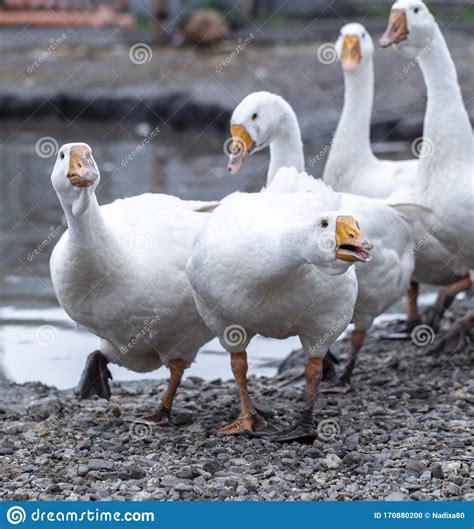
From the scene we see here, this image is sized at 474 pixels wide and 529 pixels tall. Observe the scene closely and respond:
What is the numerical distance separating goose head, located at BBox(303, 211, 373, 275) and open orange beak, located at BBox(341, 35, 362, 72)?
4293mm

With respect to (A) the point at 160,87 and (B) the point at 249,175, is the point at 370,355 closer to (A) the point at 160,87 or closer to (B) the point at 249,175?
(B) the point at 249,175

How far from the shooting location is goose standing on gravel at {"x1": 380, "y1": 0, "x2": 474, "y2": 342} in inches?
320

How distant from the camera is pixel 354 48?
972 centimetres

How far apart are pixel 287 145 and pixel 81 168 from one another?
7.13 feet

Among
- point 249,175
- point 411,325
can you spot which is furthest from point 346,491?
point 249,175

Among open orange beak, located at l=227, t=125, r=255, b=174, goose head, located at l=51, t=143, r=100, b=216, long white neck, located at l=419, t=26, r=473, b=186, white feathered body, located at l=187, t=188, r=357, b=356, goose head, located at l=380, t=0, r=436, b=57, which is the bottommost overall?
white feathered body, located at l=187, t=188, r=357, b=356

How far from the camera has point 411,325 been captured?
366 inches

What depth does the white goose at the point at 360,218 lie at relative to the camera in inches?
292

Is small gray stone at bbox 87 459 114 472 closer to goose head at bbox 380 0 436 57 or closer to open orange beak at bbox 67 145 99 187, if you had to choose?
open orange beak at bbox 67 145 99 187

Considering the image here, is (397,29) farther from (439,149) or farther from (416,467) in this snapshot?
(416,467)

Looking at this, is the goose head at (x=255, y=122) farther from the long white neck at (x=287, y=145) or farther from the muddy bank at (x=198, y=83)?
the muddy bank at (x=198, y=83)

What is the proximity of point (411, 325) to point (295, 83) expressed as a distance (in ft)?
36.3

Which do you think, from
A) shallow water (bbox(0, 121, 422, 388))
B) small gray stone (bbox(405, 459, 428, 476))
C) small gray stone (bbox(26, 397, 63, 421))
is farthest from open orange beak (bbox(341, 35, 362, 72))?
small gray stone (bbox(405, 459, 428, 476))

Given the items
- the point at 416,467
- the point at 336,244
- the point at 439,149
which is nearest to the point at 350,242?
the point at 336,244
